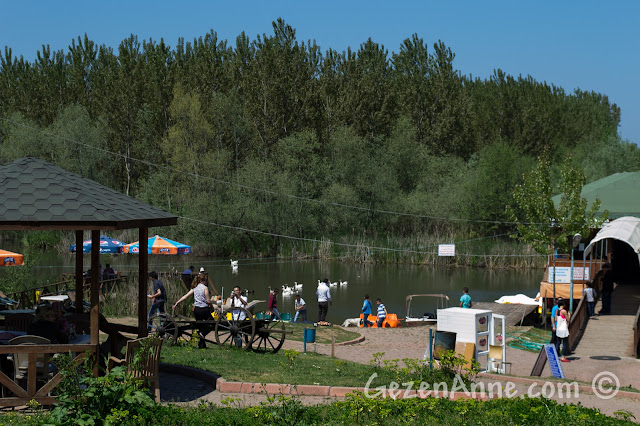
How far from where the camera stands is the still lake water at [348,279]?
130ft

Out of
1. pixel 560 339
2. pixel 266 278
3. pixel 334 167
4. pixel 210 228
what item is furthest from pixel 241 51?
pixel 560 339

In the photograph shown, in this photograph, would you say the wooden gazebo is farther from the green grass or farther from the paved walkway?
the paved walkway

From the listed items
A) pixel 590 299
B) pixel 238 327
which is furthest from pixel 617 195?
pixel 238 327

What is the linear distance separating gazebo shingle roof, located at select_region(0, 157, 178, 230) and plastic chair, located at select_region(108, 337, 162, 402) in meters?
1.64

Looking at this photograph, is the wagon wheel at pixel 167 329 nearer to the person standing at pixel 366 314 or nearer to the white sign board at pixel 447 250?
the person standing at pixel 366 314

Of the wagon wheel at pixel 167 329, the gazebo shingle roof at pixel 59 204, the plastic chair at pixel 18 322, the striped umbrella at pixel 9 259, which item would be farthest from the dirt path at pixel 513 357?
the striped umbrella at pixel 9 259

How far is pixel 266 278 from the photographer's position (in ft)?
160

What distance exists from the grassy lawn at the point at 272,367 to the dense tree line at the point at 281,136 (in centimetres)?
4783

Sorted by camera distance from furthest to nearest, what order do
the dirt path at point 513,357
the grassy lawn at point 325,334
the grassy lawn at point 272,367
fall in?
the grassy lawn at point 325,334 → the dirt path at point 513,357 → the grassy lawn at point 272,367

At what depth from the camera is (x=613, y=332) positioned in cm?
2462

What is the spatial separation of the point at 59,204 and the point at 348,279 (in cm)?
3787

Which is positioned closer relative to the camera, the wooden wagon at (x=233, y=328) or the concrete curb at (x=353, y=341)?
the wooden wagon at (x=233, y=328)

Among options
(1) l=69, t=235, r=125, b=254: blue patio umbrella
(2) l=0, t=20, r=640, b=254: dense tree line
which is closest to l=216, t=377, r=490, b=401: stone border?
(1) l=69, t=235, r=125, b=254: blue patio umbrella

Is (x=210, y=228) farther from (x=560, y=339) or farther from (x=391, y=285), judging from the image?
(x=560, y=339)
